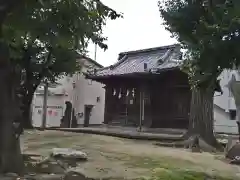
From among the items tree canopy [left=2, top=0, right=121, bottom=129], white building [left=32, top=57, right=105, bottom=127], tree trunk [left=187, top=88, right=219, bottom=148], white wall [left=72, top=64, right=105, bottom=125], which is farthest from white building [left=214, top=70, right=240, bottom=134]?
tree canopy [left=2, top=0, right=121, bottom=129]

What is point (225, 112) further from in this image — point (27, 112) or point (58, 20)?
point (58, 20)

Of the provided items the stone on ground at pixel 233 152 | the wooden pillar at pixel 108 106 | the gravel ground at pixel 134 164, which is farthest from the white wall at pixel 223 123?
the gravel ground at pixel 134 164

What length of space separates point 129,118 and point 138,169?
1695 centimetres

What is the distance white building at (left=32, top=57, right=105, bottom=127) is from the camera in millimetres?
39469

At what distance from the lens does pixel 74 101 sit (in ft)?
133

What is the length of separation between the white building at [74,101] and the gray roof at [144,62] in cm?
906

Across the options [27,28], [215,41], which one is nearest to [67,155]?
[27,28]

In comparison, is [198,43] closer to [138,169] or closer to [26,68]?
[138,169]

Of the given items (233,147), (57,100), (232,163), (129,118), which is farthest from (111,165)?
(57,100)

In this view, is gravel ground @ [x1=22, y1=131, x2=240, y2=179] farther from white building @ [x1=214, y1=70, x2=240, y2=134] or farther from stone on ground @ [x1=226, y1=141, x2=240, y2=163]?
white building @ [x1=214, y1=70, x2=240, y2=134]

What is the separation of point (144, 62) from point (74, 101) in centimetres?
1498

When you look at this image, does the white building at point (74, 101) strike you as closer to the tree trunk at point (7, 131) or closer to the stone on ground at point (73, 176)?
the tree trunk at point (7, 131)

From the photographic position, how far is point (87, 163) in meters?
10.3

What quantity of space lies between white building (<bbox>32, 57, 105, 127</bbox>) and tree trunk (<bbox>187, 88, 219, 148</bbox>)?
72.6 feet
